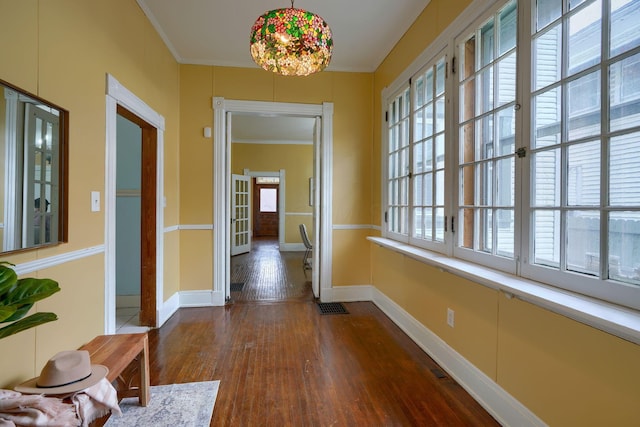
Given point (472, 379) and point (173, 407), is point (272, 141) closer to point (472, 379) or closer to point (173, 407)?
point (173, 407)

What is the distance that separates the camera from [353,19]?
2.83 meters

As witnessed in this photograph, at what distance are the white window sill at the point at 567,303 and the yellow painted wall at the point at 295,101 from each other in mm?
1999

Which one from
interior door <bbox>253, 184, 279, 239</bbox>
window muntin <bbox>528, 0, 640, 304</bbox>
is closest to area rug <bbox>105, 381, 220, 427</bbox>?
window muntin <bbox>528, 0, 640, 304</bbox>

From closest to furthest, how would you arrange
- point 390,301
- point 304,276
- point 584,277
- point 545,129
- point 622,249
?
1. point 622,249
2. point 584,277
3. point 545,129
4. point 390,301
5. point 304,276

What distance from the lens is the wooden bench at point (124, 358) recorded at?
4.99 ft

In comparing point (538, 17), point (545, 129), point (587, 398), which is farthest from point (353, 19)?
point (587, 398)

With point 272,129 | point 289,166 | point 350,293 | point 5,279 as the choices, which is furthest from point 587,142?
point 289,166

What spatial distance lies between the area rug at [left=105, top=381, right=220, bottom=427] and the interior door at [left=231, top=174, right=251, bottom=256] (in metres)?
5.00

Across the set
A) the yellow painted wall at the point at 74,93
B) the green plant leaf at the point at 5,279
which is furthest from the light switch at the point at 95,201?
the green plant leaf at the point at 5,279

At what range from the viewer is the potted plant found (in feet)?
2.89

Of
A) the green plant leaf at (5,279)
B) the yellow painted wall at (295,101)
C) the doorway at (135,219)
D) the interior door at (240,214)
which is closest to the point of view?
the green plant leaf at (5,279)

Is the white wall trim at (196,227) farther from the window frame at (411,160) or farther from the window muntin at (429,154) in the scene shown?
the window muntin at (429,154)

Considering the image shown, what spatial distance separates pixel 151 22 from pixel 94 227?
201cm

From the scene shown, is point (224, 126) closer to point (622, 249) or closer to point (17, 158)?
point (17, 158)
